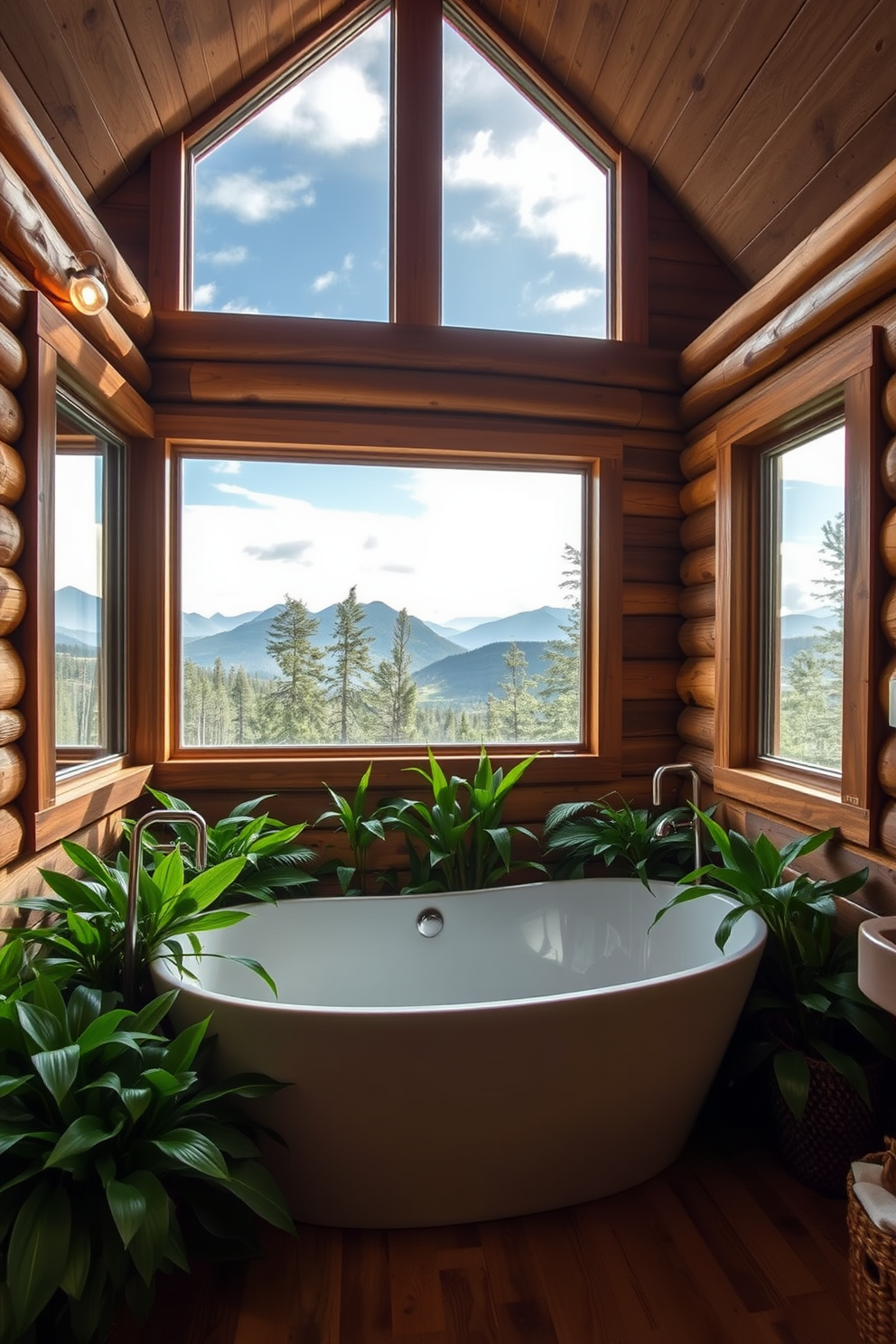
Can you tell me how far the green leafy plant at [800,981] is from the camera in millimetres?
1692

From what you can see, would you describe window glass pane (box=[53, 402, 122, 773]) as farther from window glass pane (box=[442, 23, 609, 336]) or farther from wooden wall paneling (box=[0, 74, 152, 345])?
window glass pane (box=[442, 23, 609, 336])

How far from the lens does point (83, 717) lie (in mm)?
2197

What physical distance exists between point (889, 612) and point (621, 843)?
3.72 ft

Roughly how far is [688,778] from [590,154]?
2.47 meters

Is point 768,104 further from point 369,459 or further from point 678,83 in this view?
point 369,459

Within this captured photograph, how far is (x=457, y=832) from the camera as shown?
2416 mm

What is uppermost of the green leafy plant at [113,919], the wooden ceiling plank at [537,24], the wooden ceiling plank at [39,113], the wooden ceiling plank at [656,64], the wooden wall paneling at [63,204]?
the wooden ceiling plank at [537,24]

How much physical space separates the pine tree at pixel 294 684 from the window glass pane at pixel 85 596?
A: 522 millimetres

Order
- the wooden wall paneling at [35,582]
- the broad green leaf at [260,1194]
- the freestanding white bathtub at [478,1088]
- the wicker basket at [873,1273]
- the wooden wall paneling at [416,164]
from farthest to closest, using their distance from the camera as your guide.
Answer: the wooden wall paneling at [416,164] < the wooden wall paneling at [35,582] < the freestanding white bathtub at [478,1088] < the broad green leaf at [260,1194] < the wicker basket at [873,1273]

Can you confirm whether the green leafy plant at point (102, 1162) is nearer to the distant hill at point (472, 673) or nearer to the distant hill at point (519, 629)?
the distant hill at point (472, 673)

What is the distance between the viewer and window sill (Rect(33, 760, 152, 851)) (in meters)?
1.77

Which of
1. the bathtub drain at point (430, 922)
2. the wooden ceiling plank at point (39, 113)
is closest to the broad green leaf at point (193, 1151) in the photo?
the bathtub drain at point (430, 922)

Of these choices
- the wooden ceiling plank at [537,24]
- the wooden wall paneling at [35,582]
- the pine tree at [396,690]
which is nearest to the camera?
the wooden wall paneling at [35,582]

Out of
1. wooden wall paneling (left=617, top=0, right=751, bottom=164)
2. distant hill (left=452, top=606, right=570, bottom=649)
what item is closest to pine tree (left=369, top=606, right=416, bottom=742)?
distant hill (left=452, top=606, right=570, bottom=649)
